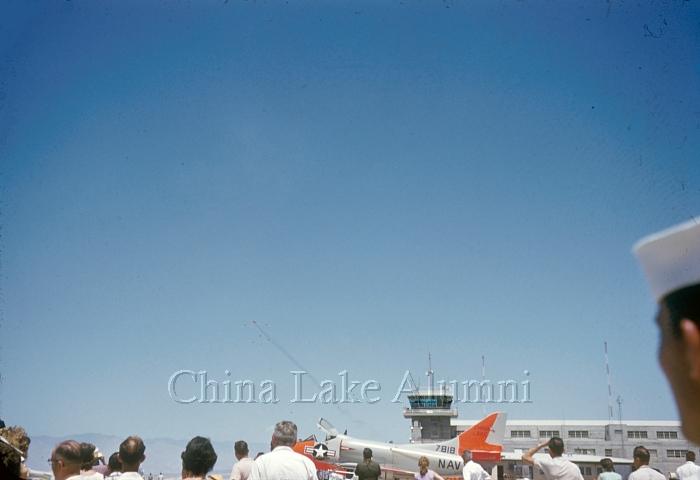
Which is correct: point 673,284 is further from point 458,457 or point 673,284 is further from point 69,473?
point 458,457

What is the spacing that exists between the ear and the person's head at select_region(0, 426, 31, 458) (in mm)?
5640

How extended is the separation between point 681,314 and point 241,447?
319 inches

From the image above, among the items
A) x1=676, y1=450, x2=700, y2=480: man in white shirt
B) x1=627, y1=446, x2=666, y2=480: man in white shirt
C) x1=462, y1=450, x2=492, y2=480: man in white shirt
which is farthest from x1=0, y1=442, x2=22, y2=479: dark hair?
x1=676, y1=450, x2=700, y2=480: man in white shirt

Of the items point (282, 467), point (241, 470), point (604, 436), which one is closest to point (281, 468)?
point (282, 467)

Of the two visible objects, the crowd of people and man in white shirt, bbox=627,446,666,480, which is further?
man in white shirt, bbox=627,446,666,480

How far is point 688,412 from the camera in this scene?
0.95m

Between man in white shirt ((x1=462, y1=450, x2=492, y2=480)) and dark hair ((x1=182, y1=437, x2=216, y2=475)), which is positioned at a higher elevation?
dark hair ((x1=182, y1=437, x2=216, y2=475))

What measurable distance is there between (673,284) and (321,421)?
43.7 m

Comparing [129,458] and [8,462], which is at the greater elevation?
[8,462]

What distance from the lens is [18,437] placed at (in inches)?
204

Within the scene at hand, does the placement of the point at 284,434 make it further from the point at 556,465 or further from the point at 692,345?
the point at 692,345

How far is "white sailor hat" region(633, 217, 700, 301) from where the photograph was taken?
3.10 ft

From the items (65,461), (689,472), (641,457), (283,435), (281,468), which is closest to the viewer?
(65,461)

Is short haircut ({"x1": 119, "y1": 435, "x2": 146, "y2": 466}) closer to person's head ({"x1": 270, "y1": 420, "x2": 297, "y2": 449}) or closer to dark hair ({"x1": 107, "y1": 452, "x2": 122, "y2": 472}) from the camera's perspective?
person's head ({"x1": 270, "y1": 420, "x2": 297, "y2": 449})
